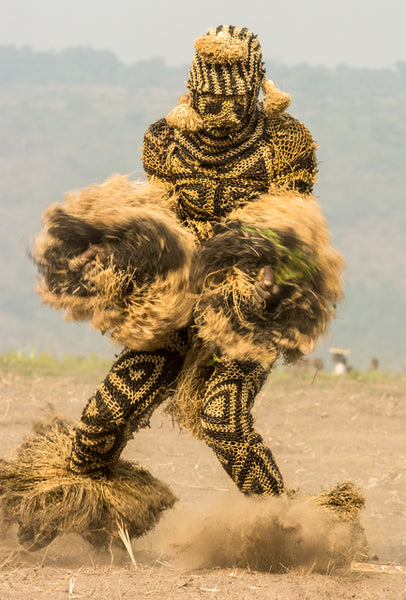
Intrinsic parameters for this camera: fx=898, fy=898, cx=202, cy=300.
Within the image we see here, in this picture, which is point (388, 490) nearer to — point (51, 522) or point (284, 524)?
point (284, 524)

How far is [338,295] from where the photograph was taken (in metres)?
3.66

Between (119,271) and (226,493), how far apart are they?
4.22 ft

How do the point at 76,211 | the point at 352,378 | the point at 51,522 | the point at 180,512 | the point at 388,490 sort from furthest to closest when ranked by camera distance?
the point at 352,378
the point at 388,490
the point at 180,512
the point at 51,522
the point at 76,211

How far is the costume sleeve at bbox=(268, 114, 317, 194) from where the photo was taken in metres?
4.00

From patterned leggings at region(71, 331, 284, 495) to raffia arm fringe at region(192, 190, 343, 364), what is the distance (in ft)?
0.77

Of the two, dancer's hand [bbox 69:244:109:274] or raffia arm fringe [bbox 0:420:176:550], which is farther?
raffia arm fringe [bbox 0:420:176:550]

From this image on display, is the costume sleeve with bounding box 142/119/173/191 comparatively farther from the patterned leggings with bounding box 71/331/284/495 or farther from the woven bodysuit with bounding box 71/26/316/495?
the patterned leggings with bounding box 71/331/284/495

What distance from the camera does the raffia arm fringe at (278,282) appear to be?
3527 mm

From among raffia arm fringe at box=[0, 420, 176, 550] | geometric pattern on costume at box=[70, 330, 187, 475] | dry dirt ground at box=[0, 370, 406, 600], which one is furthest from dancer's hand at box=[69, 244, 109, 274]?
dry dirt ground at box=[0, 370, 406, 600]

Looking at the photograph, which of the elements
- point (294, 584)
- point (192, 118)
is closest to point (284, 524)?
point (294, 584)

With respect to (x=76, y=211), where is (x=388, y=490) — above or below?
below

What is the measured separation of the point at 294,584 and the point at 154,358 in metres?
1.11

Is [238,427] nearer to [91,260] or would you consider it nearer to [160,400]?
[160,400]

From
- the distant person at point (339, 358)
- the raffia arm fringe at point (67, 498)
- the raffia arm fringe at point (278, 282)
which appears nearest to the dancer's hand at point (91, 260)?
the raffia arm fringe at point (278, 282)
